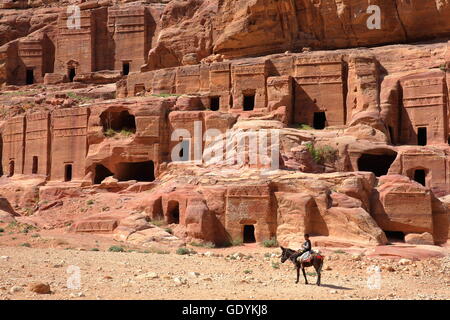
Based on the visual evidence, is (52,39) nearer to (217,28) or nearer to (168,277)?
(217,28)

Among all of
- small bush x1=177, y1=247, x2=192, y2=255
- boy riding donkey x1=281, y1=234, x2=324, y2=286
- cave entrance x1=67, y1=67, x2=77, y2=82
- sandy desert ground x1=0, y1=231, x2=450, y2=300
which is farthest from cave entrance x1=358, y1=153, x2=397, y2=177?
cave entrance x1=67, y1=67, x2=77, y2=82

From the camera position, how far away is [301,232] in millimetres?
22938

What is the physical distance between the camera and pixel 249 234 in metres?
25.5

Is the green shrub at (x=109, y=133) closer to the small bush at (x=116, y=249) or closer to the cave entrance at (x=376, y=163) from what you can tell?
the small bush at (x=116, y=249)

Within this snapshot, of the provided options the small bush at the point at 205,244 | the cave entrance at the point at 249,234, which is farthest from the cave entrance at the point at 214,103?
the small bush at the point at 205,244

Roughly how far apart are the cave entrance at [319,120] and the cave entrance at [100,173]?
1351 cm

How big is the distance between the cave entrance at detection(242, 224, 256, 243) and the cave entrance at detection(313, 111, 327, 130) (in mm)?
11334

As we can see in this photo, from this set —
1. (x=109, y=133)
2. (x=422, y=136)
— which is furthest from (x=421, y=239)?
(x=109, y=133)

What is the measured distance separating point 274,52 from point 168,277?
1087 inches

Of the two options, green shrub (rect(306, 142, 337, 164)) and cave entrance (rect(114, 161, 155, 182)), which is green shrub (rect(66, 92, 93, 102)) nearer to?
cave entrance (rect(114, 161, 155, 182))

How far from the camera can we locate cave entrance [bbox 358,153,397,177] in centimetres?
3144

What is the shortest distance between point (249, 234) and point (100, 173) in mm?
13260

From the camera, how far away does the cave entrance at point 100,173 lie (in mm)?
34469

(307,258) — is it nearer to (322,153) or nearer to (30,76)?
(322,153)
